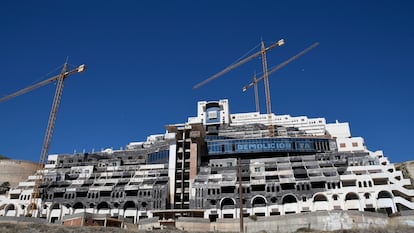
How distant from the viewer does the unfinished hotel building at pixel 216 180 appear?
315 ft

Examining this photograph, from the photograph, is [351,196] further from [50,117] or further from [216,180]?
[50,117]

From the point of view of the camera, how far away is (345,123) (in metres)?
151

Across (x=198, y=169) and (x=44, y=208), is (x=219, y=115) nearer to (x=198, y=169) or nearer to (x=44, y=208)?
(x=198, y=169)

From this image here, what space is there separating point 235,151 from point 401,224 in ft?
209

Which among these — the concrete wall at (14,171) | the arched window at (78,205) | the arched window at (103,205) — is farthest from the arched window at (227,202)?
the concrete wall at (14,171)

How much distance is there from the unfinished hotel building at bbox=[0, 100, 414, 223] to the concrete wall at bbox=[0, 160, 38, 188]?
9.34 meters

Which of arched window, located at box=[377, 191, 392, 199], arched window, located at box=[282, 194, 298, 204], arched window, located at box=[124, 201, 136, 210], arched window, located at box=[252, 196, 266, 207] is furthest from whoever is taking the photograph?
arched window, located at box=[124, 201, 136, 210]

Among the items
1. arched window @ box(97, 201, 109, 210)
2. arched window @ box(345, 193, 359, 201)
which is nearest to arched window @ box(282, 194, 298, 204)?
arched window @ box(345, 193, 359, 201)

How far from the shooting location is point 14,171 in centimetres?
13612

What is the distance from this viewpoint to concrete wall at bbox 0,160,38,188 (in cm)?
13488

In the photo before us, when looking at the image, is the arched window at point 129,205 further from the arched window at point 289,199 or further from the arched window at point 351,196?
the arched window at point 351,196

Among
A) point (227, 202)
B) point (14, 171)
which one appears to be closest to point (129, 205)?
point (227, 202)

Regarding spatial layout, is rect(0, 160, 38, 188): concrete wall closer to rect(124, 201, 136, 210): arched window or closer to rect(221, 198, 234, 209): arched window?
rect(124, 201, 136, 210): arched window

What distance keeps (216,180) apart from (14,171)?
83376 millimetres
